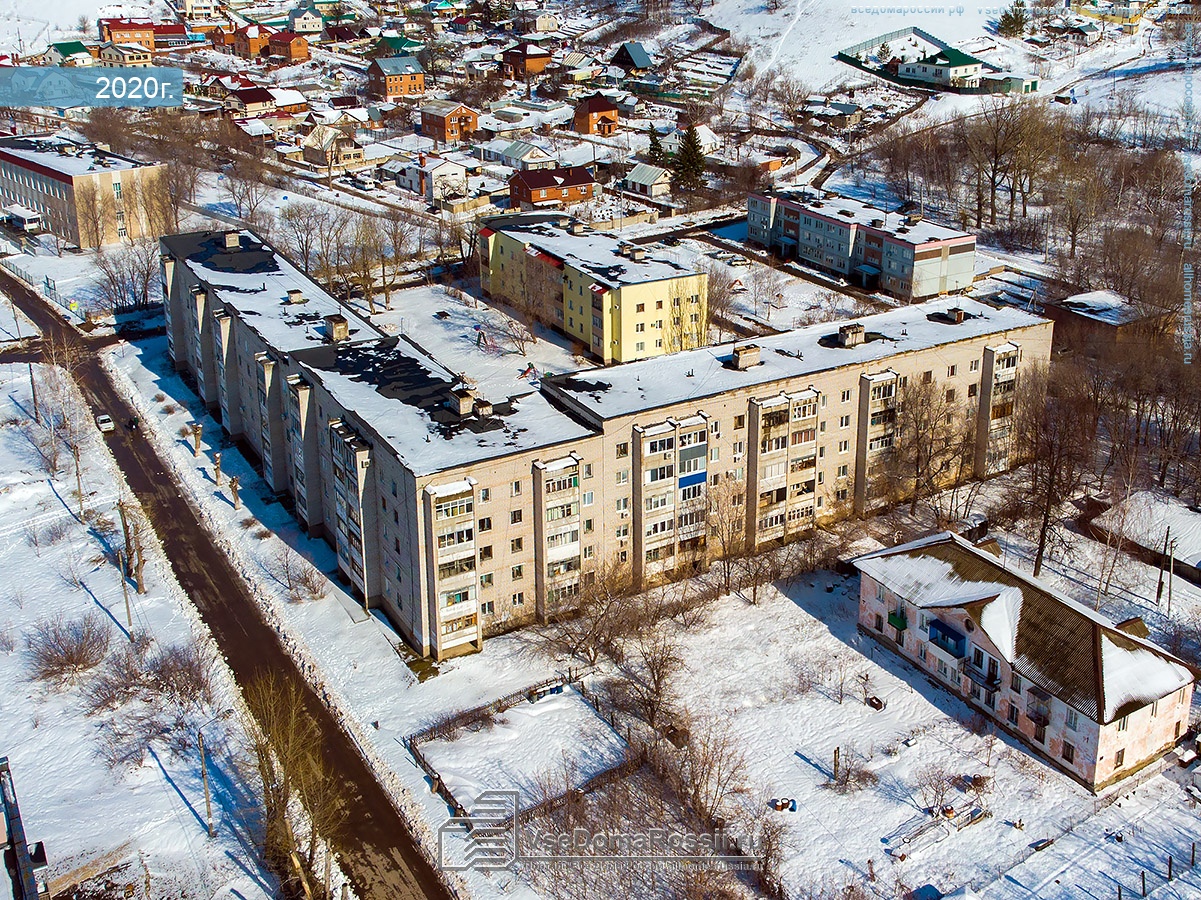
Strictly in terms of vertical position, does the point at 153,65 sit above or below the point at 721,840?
above

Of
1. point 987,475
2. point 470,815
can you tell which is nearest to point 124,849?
point 470,815

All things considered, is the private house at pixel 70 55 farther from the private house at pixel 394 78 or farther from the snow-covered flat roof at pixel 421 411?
the snow-covered flat roof at pixel 421 411

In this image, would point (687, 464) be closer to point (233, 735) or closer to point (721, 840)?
point (721, 840)

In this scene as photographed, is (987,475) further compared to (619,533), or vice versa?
(987,475)

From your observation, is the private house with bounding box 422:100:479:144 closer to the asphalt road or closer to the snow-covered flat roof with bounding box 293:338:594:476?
the asphalt road

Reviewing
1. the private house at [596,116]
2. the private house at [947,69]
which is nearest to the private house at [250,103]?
the private house at [596,116]

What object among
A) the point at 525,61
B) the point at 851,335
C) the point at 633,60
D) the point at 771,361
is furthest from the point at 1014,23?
the point at 771,361

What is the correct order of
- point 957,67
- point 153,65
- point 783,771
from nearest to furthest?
1. point 783,771
2. point 957,67
3. point 153,65

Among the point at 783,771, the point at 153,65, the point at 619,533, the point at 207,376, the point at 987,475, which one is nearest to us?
the point at 783,771
